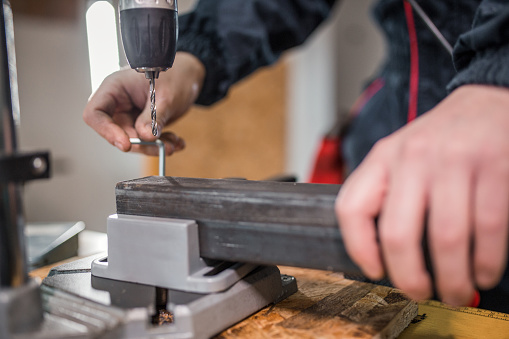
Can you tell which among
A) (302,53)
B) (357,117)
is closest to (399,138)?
(357,117)

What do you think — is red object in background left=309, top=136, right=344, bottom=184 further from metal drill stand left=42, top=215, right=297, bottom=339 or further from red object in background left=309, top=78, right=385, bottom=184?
metal drill stand left=42, top=215, right=297, bottom=339

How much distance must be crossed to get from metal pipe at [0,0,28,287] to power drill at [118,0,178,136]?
0.57 feet

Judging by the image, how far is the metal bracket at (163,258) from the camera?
58 cm

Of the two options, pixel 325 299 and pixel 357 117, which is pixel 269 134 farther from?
pixel 325 299

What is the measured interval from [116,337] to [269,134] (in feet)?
7.50

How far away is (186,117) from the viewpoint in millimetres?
2256

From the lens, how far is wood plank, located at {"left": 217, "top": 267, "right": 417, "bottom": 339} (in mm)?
574

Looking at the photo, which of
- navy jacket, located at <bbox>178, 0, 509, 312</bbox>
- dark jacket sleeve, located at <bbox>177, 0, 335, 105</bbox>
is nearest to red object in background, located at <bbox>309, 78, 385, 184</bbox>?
navy jacket, located at <bbox>178, 0, 509, 312</bbox>

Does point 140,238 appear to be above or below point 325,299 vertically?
above

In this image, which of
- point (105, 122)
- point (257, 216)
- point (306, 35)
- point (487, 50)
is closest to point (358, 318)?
point (257, 216)

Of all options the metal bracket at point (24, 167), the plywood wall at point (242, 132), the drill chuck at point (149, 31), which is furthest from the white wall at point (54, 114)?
the metal bracket at point (24, 167)

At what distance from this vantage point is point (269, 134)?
9.01 ft

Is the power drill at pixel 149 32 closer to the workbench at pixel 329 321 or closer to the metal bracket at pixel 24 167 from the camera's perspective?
the metal bracket at pixel 24 167

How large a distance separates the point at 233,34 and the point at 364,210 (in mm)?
745
